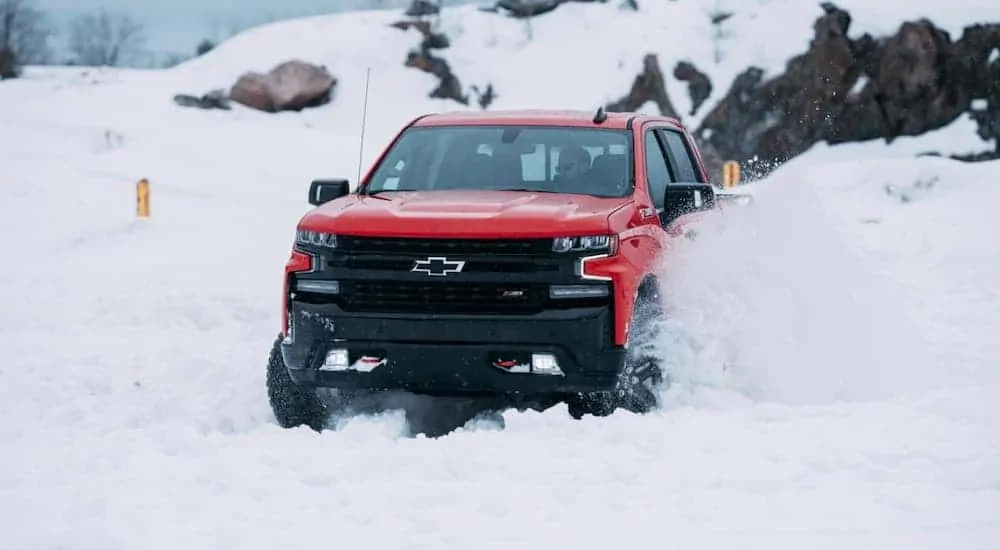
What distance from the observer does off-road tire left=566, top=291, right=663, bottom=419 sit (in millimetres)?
6488

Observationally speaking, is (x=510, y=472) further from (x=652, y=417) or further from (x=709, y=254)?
(x=709, y=254)

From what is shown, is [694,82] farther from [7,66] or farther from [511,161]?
[511,161]

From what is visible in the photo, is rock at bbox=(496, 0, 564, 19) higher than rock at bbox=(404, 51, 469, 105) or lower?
higher

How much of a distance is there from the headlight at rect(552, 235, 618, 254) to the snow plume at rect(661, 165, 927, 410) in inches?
33.0

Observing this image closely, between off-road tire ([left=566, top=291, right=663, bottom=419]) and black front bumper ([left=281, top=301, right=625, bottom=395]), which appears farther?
off-road tire ([left=566, top=291, right=663, bottom=419])

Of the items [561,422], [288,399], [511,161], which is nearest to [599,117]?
[511,161]

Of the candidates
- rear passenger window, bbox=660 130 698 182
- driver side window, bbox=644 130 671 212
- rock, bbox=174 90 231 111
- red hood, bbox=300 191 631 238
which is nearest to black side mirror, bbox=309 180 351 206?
red hood, bbox=300 191 631 238

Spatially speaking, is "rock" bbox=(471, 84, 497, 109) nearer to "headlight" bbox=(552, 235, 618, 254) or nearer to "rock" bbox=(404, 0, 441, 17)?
"rock" bbox=(404, 0, 441, 17)

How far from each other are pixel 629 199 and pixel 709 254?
92cm

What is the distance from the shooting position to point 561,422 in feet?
20.4

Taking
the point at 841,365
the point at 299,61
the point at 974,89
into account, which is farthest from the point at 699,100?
the point at 841,365

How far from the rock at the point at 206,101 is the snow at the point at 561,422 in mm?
15462

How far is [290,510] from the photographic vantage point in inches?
190

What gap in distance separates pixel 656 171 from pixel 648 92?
26114mm
